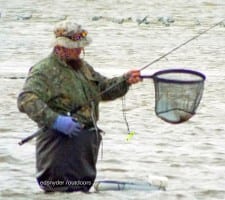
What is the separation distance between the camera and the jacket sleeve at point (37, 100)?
686cm

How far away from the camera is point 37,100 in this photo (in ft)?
22.6

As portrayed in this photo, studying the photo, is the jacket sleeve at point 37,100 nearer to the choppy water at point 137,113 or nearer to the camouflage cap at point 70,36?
the camouflage cap at point 70,36

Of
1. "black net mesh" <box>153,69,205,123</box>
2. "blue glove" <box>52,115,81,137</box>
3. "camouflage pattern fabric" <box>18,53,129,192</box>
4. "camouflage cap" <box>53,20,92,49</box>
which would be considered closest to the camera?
"blue glove" <box>52,115,81,137</box>

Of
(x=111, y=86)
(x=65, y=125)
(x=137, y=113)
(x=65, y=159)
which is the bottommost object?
(x=137, y=113)

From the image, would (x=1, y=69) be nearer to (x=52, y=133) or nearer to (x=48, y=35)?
(x=48, y=35)

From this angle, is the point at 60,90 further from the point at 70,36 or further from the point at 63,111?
the point at 70,36

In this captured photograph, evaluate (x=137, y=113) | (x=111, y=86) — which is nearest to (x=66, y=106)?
(x=111, y=86)

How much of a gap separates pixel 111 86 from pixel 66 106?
418 mm

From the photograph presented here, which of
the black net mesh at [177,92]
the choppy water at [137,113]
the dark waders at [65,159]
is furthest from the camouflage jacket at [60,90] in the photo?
the choppy water at [137,113]

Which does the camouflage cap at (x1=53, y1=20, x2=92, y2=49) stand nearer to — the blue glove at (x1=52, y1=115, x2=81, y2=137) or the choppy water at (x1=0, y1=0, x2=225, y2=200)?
the blue glove at (x1=52, y1=115, x2=81, y2=137)

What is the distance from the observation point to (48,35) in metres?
23.7

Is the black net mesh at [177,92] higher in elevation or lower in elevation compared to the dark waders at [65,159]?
higher

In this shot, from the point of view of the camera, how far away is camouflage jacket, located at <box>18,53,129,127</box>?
6891 millimetres

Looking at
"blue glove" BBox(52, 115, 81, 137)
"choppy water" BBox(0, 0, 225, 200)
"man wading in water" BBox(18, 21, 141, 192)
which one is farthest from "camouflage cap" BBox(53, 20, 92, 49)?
"choppy water" BBox(0, 0, 225, 200)
